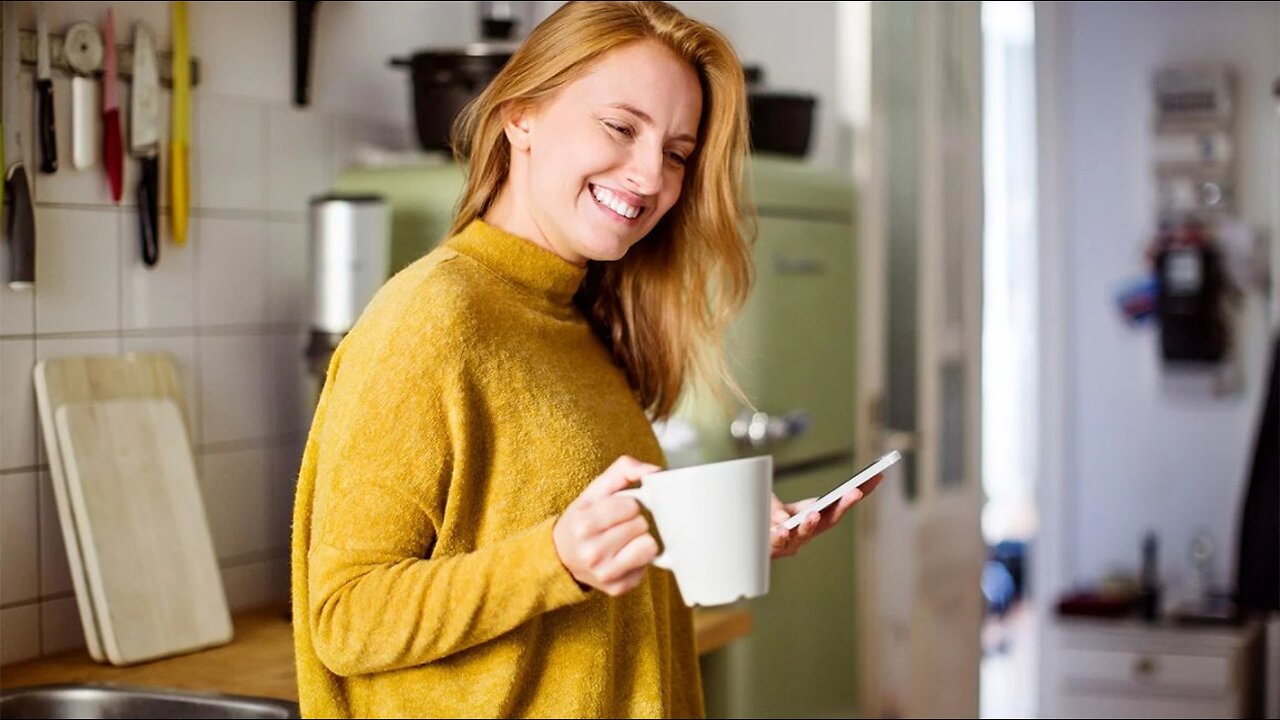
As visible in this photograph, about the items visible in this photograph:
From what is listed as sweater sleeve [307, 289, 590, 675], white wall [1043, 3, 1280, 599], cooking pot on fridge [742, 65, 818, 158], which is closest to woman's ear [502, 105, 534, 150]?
sweater sleeve [307, 289, 590, 675]

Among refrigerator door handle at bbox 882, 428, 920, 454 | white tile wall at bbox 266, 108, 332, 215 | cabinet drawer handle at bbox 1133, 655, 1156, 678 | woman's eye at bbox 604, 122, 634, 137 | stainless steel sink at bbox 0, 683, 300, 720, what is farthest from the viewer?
cabinet drawer handle at bbox 1133, 655, 1156, 678

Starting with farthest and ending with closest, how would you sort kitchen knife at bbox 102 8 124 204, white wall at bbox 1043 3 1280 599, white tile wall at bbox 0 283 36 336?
white wall at bbox 1043 3 1280 599 → kitchen knife at bbox 102 8 124 204 → white tile wall at bbox 0 283 36 336

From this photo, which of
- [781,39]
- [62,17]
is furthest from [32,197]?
[781,39]

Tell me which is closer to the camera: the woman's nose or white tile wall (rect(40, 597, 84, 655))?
the woman's nose

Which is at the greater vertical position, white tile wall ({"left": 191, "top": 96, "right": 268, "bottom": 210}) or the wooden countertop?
white tile wall ({"left": 191, "top": 96, "right": 268, "bottom": 210})

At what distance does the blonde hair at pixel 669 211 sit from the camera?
100 centimetres

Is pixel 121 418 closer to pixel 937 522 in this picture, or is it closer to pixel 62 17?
pixel 62 17

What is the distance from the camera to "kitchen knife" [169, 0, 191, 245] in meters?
1.65

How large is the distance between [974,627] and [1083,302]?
1.15 m

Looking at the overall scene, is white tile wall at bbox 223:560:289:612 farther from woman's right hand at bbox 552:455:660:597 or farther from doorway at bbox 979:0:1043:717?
woman's right hand at bbox 552:455:660:597

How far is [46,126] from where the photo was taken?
147 cm

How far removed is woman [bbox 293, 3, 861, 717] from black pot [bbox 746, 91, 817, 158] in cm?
109

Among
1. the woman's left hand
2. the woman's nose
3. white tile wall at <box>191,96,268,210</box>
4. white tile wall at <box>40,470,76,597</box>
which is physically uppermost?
white tile wall at <box>191,96,268,210</box>

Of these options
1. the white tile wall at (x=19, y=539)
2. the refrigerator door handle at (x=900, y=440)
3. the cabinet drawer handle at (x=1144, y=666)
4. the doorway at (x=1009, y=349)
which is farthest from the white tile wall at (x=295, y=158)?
the cabinet drawer handle at (x=1144, y=666)
